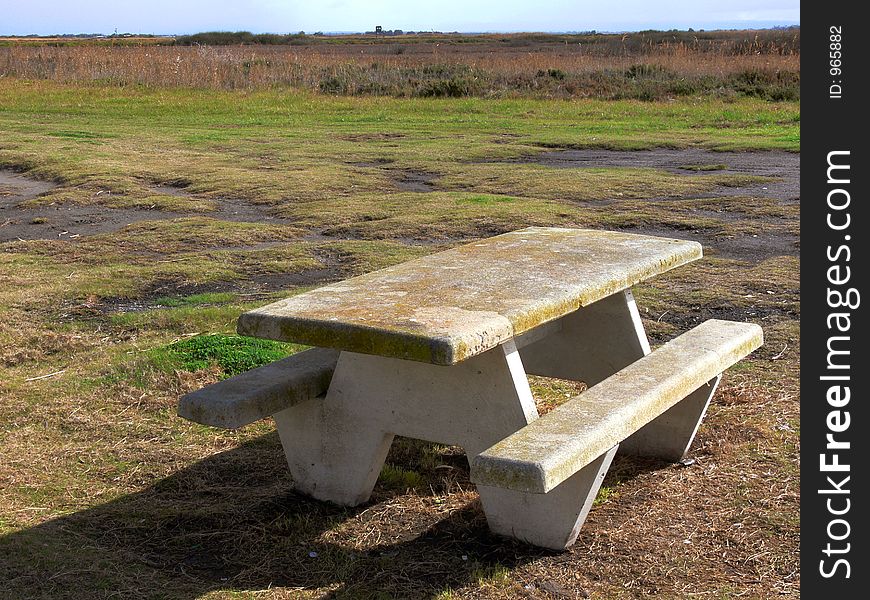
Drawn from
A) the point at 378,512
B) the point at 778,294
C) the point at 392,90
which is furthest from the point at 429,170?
the point at 392,90

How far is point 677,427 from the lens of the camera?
424 centimetres

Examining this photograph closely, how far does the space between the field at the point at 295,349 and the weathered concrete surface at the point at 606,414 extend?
0.48 m

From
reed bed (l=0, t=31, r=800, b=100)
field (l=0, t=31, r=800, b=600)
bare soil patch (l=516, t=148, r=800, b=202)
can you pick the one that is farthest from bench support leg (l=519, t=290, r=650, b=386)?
reed bed (l=0, t=31, r=800, b=100)

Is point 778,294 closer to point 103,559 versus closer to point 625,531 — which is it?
point 625,531

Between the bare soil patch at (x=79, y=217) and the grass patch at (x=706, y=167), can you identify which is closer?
the bare soil patch at (x=79, y=217)

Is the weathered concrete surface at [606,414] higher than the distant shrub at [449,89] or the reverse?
the reverse

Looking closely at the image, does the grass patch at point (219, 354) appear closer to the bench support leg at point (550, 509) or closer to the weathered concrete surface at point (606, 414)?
the bench support leg at point (550, 509)

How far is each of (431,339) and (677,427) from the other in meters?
1.71

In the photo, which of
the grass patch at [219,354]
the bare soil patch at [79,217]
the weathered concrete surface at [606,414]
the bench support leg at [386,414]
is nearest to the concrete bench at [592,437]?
the weathered concrete surface at [606,414]

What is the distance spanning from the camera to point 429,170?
1315cm

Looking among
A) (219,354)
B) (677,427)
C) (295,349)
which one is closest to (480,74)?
(295,349)

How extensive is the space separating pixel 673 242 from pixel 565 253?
54 cm

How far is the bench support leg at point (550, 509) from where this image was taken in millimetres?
3291

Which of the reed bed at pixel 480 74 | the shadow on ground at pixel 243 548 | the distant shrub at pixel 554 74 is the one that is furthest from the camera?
the distant shrub at pixel 554 74
